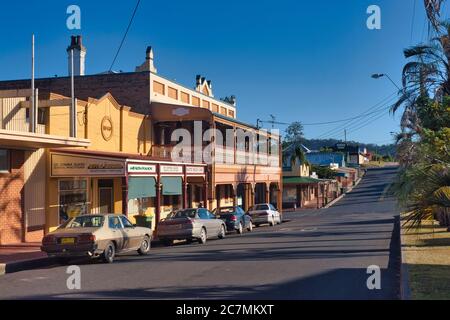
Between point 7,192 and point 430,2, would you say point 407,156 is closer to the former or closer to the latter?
point 430,2

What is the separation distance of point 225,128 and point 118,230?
22866 mm

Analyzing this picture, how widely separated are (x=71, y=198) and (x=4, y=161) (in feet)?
13.7

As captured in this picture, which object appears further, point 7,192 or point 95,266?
point 7,192

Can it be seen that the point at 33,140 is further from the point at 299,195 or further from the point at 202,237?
the point at 299,195

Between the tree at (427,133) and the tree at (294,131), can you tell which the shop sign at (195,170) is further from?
the tree at (294,131)

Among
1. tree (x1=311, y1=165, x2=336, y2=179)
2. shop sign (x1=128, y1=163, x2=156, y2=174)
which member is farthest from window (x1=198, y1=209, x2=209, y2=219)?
tree (x1=311, y1=165, x2=336, y2=179)

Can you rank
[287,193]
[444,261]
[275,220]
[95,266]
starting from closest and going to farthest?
[444,261] < [95,266] < [275,220] < [287,193]

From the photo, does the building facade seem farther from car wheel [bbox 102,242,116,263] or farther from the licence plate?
car wheel [bbox 102,242,116,263]

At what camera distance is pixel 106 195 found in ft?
83.0

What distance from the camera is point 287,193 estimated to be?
6612 cm

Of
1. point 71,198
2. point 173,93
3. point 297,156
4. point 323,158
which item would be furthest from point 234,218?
point 323,158

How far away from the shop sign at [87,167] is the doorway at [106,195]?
367 cm
